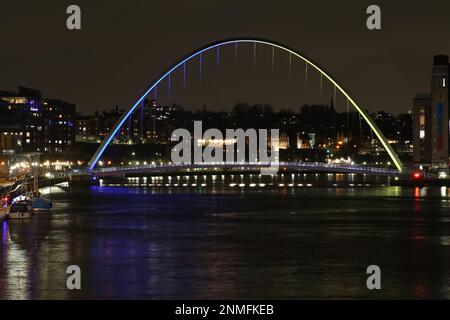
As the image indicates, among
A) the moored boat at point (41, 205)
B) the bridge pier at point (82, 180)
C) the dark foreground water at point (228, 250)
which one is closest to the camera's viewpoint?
the dark foreground water at point (228, 250)

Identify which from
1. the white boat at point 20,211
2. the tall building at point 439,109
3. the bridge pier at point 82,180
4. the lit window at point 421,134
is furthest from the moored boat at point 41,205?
the lit window at point 421,134

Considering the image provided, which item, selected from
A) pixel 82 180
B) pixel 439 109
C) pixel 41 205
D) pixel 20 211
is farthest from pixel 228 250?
pixel 439 109

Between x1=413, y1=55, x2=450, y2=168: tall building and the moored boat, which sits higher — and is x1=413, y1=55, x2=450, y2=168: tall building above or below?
above

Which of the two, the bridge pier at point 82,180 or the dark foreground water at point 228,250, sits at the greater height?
the bridge pier at point 82,180

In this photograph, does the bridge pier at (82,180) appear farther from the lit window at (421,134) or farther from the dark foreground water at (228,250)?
the lit window at (421,134)

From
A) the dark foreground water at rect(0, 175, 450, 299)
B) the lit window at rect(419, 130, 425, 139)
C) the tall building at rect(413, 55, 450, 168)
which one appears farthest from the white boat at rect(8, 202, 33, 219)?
the lit window at rect(419, 130, 425, 139)

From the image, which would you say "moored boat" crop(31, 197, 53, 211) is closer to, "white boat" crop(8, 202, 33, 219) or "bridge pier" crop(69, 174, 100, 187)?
"white boat" crop(8, 202, 33, 219)

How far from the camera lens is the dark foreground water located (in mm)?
30094

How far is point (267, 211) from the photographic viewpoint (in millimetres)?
67688

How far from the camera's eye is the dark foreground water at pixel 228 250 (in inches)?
1185

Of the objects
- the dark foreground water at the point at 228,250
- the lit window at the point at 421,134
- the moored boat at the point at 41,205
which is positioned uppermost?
the lit window at the point at 421,134

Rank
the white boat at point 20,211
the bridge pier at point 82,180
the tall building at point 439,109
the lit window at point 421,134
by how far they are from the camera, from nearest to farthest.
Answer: the white boat at point 20,211 < the bridge pier at point 82,180 < the tall building at point 439,109 < the lit window at point 421,134
